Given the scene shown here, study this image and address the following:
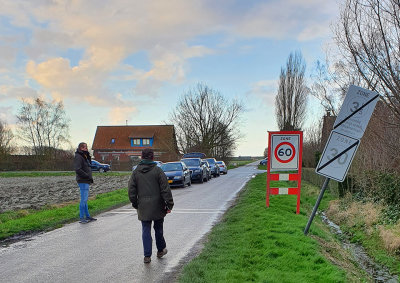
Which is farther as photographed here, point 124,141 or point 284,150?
point 124,141

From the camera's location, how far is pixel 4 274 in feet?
18.7

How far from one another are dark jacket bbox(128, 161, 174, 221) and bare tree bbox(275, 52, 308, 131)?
3938 centimetres

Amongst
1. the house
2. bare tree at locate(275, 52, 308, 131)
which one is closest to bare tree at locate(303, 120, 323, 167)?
bare tree at locate(275, 52, 308, 131)

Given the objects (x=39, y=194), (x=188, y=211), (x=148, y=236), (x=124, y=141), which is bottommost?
(x=188, y=211)

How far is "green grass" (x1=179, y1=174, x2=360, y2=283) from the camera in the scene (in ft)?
17.2

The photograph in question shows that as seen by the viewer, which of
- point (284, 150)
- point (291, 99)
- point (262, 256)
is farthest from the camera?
point (291, 99)

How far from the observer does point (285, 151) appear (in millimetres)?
11172

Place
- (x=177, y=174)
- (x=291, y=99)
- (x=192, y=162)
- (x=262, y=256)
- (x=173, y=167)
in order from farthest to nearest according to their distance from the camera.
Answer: (x=291, y=99), (x=192, y=162), (x=173, y=167), (x=177, y=174), (x=262, y=256)

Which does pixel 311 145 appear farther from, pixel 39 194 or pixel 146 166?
pixel 146 166

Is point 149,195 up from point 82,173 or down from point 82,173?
down

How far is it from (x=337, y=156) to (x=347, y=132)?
455 mm

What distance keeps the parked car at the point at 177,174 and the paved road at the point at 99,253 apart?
11.5 meters

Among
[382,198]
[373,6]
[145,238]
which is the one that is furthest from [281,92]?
[145,238]

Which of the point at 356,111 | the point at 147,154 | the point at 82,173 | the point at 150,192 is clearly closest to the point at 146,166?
the point at 147,154
